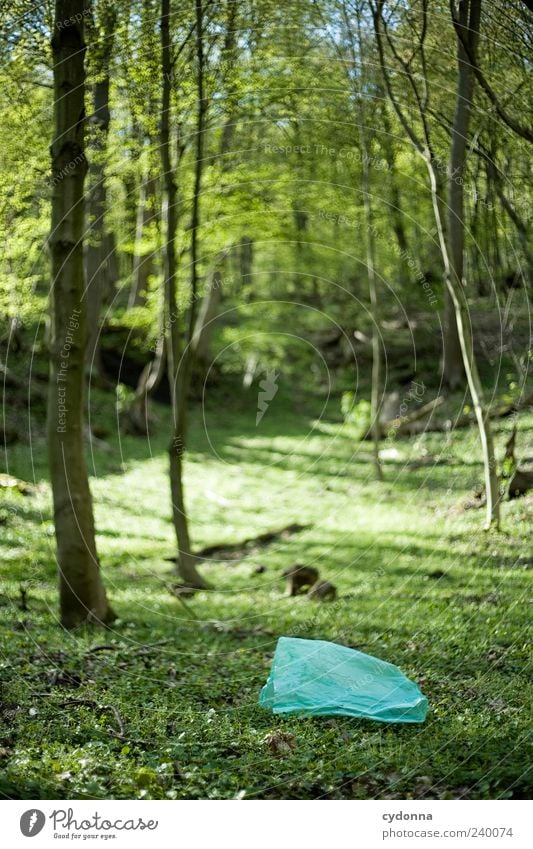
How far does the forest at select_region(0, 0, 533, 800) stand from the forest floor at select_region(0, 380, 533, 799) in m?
0.03

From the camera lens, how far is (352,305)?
80.2 ft

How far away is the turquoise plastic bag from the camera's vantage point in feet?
19.2

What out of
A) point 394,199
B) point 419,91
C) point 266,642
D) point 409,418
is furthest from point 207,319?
point 266,642

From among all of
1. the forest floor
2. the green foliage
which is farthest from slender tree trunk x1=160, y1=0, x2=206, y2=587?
the green foliage

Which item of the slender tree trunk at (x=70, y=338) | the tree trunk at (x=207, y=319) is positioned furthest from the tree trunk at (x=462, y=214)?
the tree trunk at (x=207, y=319)

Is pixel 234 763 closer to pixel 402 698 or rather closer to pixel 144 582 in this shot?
pixel 402 698

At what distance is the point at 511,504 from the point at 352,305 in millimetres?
15713

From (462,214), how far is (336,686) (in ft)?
19.7

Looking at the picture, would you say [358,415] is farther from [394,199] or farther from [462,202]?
[462,202]

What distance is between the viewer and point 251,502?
659 inches

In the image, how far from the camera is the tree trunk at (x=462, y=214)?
746cm

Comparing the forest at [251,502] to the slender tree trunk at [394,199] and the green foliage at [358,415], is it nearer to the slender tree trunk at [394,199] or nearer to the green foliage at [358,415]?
the slender tree trunk at [394,199]

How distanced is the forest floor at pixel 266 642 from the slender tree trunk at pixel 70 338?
2.03ft

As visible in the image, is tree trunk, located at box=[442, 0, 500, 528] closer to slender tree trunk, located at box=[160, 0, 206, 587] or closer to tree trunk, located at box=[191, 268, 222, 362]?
slender tree trunk, located at box=[160, 0, 206, 587]
